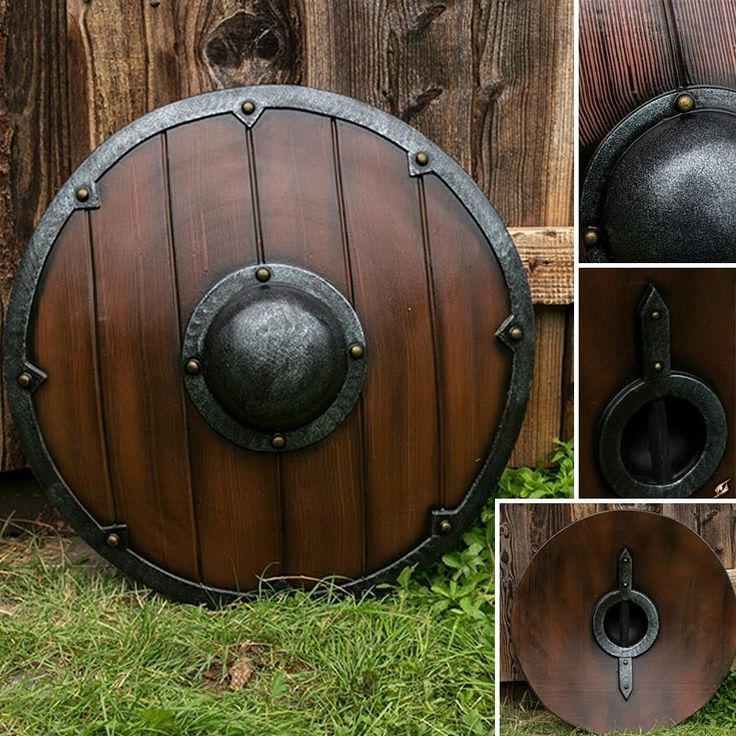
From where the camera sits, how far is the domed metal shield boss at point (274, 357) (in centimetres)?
190

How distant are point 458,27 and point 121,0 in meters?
0.66

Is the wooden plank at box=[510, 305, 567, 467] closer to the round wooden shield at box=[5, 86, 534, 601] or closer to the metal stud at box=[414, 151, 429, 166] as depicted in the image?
the round wooden shield at box=[5, 86, 534, 601]

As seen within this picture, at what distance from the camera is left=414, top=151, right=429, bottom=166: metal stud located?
1998 millimetres

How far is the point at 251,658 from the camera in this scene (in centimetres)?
188

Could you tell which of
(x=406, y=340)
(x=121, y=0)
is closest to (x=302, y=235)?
(x=406, y=340)

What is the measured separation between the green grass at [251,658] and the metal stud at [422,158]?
70cm

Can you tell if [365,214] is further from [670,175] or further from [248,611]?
[248,611]

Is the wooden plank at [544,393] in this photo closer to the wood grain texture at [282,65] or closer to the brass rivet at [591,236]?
the wood grain texture at [282,65]

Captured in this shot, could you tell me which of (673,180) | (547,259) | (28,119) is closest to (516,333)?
(547,259)

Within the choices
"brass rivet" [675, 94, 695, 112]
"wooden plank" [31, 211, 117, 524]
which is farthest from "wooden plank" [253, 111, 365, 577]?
"brass rivet" [675, 94, 695, 112]

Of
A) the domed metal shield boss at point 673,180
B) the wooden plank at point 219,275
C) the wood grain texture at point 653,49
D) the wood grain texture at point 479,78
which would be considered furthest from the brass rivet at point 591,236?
the wood grain texture at point 479,78

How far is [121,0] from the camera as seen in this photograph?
216 cm

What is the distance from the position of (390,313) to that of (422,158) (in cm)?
28

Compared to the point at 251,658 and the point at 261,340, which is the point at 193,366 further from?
the point at 251,658
